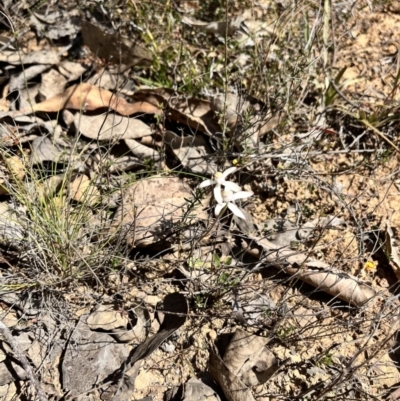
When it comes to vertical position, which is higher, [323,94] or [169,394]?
[323,94]

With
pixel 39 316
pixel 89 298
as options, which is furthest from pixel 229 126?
pixel 39 316

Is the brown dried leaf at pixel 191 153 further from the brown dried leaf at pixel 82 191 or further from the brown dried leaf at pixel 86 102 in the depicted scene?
the brown dried leaf at pixel 82 191

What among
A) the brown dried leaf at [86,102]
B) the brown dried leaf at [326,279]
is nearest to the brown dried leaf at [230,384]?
the brown dried leaf at [326,279]

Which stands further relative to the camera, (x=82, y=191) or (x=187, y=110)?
(x=187, y=110)

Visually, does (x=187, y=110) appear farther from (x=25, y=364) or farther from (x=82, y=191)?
(x=25, y=364)

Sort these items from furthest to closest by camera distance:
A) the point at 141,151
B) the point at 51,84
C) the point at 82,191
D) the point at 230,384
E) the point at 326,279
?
the point at 51,84
the point at 141,151
the point at 82,191
the point at 326,279
the point at 230,384

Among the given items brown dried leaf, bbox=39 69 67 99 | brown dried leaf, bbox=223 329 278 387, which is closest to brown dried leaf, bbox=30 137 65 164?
brown dried leaf, bbox=39 69 67 99

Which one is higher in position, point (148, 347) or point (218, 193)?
point (218, 193)

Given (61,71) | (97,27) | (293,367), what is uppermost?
(97,27)

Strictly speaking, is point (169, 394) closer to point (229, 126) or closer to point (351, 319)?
point (351, 319)

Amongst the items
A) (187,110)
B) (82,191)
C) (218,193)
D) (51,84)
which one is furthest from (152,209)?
(51,84)

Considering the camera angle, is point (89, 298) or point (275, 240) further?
point (275, 240)
